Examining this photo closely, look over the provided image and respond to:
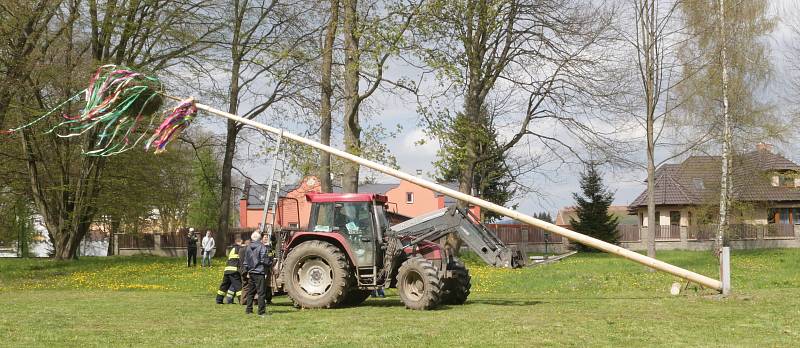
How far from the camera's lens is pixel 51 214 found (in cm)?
4097

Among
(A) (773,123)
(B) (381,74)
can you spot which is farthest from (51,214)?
(A) (773,123)

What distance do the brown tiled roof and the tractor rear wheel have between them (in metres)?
29.3

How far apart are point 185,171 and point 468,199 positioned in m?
41.6

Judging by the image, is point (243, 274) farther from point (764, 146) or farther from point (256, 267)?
point (764, 146)

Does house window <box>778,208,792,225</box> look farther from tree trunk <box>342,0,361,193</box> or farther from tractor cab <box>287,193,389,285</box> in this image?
tractor cab <box>287,193,389,285</box>

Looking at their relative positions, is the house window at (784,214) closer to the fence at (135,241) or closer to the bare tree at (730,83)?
the bare tree at (730,83)

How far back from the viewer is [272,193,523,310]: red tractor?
55.5ft

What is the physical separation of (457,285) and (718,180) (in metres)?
35.6

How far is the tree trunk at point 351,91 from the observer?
98.4ft

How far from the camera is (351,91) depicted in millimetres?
30266

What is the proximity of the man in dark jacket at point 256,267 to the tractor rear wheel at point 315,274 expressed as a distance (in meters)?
1.06

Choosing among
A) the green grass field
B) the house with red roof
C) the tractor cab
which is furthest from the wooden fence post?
the house with red roof

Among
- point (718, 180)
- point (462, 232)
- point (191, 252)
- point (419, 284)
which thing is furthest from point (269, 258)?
point (718, 180)

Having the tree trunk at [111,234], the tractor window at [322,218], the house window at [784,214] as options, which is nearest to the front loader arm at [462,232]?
the tractor window at [322,218]
